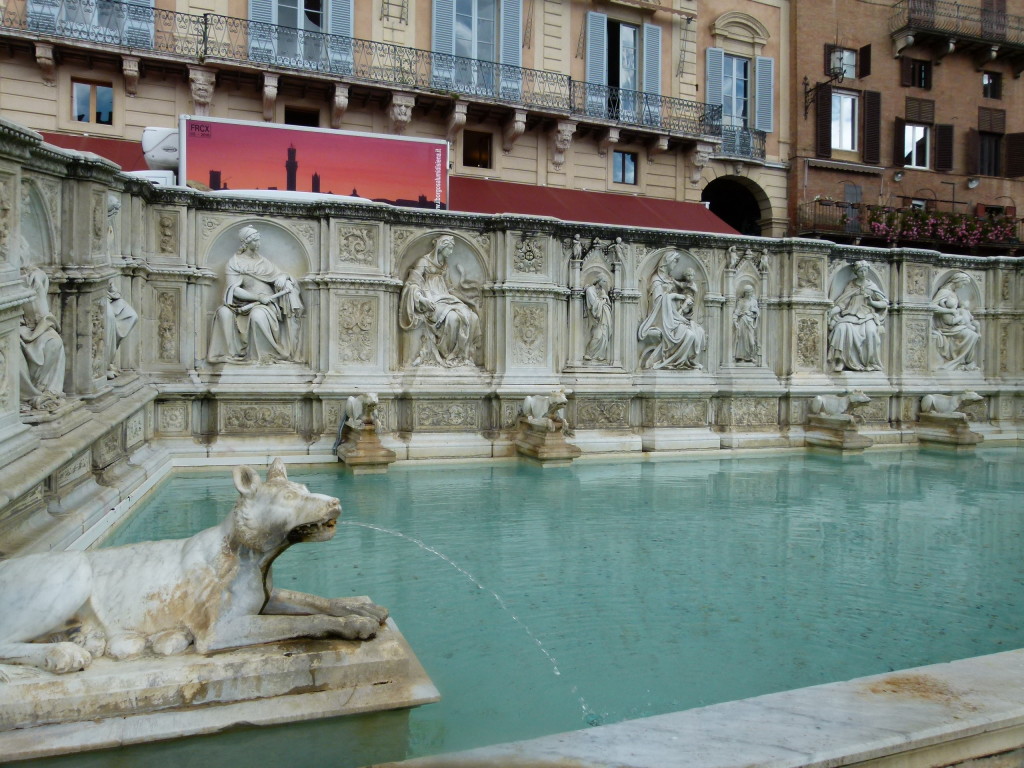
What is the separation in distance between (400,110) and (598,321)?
35.0ft

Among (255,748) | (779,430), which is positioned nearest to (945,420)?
(779,430)

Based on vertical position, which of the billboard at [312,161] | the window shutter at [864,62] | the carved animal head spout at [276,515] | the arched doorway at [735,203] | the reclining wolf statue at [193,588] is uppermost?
the window shutter at [864,62]

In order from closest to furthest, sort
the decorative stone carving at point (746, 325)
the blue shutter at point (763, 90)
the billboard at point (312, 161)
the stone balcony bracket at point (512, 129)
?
the decorative stone carving at point (746, 325) < the billboard at point (312, 161) < the stone balcony bracket at point (512, 129) < the blue shutter at point (763, 90)

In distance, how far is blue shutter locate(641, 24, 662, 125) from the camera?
2245 centimetres

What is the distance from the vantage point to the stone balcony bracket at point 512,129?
20422mm

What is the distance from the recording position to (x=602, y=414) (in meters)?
11.0

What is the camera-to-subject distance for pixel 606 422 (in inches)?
433

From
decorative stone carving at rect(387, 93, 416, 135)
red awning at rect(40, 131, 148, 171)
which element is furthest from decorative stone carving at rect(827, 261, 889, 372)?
red awning at rect(40, 131, 148, 171)

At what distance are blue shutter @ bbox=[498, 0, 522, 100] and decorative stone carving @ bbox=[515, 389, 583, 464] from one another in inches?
501

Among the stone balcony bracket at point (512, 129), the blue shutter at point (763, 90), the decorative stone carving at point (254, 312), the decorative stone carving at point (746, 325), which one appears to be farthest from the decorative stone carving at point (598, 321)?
the blue shutter at point (763, 90)

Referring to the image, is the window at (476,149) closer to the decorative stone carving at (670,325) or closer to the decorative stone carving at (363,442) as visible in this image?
the decorative stone carving at (670,325)

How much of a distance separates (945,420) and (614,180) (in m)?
12.4

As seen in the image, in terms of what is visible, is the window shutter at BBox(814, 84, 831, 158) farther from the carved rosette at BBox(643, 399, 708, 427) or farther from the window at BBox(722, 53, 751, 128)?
the carved rosette at BBox(643, 399, 708, 427)

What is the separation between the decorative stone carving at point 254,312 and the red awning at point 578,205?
8.98 m
